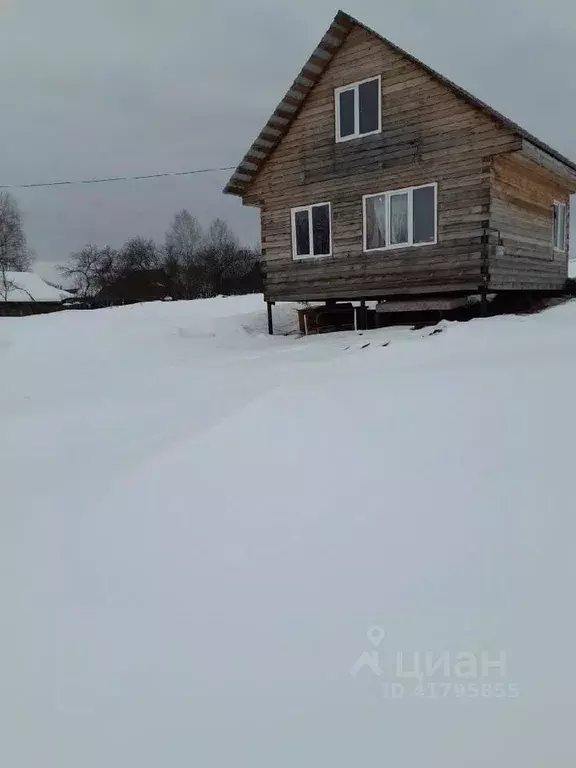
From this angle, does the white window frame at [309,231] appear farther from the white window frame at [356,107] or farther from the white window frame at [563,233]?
the white window frame at [563,233]

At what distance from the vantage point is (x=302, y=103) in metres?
12.6

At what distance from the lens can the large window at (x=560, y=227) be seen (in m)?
14.0

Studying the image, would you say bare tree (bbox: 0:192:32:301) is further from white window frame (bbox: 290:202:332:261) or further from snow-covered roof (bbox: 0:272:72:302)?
white window frame (bbox: 290:202:332:261)

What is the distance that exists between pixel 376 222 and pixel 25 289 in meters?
49.2

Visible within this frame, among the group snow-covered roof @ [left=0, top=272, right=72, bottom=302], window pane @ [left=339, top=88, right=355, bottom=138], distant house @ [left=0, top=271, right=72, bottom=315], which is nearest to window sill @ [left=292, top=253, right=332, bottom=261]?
window pane @ [left=339, top=88, right=355, bottom=138]

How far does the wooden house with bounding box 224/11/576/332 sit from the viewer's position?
1064 centimetres

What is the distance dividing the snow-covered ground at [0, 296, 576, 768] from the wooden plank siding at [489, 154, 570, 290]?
666cm

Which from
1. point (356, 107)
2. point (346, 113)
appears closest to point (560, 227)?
point (356, 107)

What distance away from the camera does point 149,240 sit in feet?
198

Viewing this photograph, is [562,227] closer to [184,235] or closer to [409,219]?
[409,219]

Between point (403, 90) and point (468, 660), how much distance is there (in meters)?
11.9

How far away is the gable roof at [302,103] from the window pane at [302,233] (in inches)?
70.9

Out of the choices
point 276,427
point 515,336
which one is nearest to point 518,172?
point 515,336

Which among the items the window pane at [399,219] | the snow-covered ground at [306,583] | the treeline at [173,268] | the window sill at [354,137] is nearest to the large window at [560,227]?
the window pane at [399,219]
